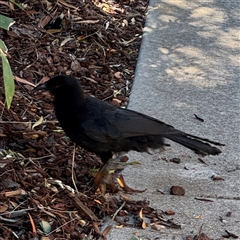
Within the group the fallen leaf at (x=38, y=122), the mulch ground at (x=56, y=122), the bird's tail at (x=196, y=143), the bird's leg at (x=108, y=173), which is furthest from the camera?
the fallen leaf at (x=38, y=122)

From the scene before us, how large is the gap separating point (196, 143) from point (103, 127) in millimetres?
687

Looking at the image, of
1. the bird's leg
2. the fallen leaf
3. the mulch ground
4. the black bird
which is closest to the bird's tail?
→ the black bird

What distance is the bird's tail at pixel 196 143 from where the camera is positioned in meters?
4.33

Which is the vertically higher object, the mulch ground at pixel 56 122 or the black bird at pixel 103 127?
the black bird at pixel 103 127

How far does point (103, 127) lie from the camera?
14.0ft

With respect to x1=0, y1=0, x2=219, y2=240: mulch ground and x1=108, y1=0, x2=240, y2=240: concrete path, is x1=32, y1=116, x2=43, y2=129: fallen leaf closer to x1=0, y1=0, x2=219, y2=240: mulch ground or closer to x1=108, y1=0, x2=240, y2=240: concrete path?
x1=0, y1=0, x2=219, y2=240: mulch ground

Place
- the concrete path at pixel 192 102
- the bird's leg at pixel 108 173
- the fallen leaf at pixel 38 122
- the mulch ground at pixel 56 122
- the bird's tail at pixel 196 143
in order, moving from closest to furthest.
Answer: the mulch ground at pixel 56 122
the concrete path at pixel 192 102
the bird's leg at pixel 108 173
the bird's tail at pixel 196 143
the fallen leaf at pixel 38 122

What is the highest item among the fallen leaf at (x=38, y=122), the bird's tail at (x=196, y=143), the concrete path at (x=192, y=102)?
the bird's tail at (x=196, y=143)

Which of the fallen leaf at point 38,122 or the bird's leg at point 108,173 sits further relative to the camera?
the fallen leaf at point 38,122

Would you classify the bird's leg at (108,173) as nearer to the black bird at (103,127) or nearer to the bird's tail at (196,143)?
the black bird at (103,127)

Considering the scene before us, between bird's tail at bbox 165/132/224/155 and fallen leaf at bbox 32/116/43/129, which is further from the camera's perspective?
fallen leaf at bbox 32/116/43/129

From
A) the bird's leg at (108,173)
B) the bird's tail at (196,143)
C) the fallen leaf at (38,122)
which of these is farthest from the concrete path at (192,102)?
the fallen leaf at (38,122)

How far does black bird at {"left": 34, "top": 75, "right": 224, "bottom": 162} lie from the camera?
13.9 ft

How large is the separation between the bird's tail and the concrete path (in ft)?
0.72
